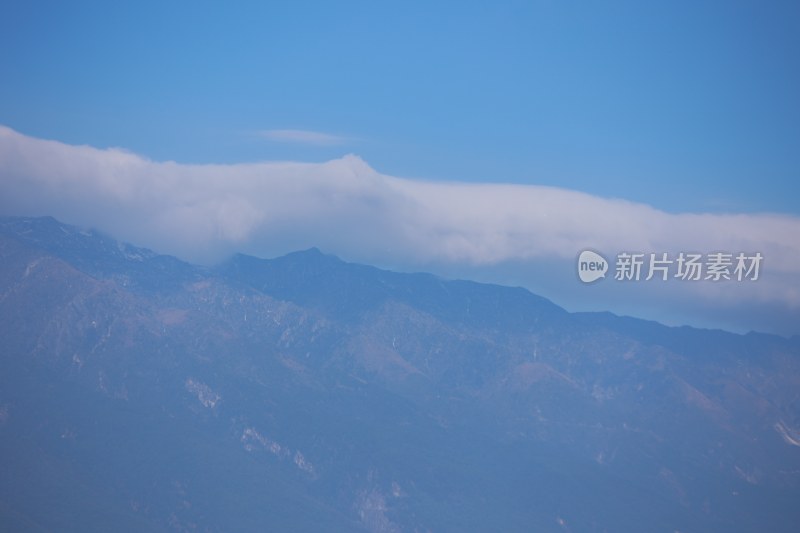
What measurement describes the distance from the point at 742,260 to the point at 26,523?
15708 centimetres

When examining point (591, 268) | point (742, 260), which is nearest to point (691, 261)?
point (742, 260)

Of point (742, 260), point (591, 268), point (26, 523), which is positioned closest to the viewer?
point (742, 260)

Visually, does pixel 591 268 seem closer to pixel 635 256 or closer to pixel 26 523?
pixel 635 256

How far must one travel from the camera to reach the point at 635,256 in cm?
11344

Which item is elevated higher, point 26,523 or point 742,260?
point 742,260

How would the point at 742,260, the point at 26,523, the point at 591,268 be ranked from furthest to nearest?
1. the point at 26,523
2. the point at 591,268
3. the point at 742,260

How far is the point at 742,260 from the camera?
108938 mm

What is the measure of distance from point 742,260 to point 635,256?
11889mm

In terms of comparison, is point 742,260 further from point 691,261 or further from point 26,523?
point 26,523

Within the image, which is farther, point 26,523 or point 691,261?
point 26,523

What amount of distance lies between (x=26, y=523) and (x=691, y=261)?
15243 cm

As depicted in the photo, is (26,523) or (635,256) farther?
(26,523)

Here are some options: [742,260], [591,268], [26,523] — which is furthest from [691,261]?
[26,523]

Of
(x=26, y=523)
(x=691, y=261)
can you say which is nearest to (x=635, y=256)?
(x=691, y=261)
